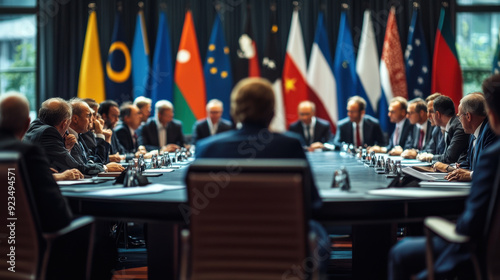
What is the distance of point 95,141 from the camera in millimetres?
5254

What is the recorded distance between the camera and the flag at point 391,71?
327 inches

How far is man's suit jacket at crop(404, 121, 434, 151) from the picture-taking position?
21.2ft

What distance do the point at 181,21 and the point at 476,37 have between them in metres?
4.67

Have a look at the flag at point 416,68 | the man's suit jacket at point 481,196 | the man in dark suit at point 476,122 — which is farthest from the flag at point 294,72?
the man's suit jacket at point 481,196

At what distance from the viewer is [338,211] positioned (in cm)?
251

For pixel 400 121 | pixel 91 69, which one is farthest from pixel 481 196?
pixel 91 69

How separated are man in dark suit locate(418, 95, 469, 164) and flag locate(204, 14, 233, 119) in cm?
393

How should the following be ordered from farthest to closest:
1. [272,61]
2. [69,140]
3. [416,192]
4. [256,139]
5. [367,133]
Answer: [272,61], [367,133], [69,140], [416,192], [256,139]

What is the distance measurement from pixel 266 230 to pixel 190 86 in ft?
22.1

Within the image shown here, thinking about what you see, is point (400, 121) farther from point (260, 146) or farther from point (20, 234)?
point (20, 234)

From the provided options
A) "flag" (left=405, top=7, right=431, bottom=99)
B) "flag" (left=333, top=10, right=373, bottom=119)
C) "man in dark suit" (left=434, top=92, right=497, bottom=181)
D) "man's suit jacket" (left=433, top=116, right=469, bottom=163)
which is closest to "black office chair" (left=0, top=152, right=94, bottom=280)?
"man in dark suit" (left=434, top=92, right=497, bottom=181)

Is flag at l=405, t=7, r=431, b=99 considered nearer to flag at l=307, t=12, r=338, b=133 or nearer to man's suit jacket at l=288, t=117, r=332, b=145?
flag at l=307, t=12, r=338, b=133

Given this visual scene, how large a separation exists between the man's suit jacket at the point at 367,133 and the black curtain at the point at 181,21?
1730 mm

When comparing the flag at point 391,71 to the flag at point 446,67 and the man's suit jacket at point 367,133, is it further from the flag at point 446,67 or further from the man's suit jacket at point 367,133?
the man's suit jacket at point 367,133
